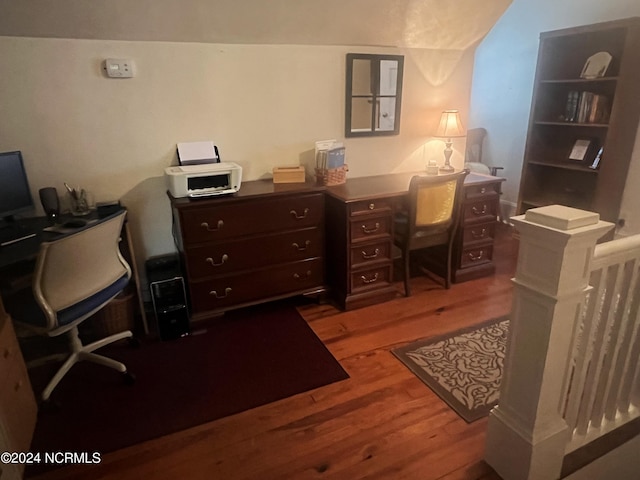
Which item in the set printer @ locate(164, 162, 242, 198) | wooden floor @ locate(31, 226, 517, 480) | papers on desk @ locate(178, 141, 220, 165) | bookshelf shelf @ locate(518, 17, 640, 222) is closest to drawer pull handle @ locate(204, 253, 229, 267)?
printer @ locate(164, 162, 242, 198)

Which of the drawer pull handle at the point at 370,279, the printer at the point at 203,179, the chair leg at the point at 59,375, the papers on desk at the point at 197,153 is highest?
the papers on desk at the point at 197,153

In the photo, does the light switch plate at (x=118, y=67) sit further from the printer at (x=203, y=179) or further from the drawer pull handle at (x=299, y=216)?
the drawer pull handle at (x=299, y=216)

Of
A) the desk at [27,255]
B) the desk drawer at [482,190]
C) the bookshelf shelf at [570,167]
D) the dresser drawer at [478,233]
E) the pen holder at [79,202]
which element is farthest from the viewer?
the bookshelf shelf at [570,167]

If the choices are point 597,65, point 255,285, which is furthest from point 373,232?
point 597,65

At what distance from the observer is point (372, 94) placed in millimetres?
3217

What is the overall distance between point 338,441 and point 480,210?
6.88 feet

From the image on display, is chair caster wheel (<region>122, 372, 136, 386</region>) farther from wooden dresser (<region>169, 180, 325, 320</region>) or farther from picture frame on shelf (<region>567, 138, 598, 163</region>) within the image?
picture frame on shelf (<region>567, 138, 598, 163</region>)

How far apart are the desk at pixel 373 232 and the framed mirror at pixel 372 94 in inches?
16.6

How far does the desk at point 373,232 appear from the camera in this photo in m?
2.75

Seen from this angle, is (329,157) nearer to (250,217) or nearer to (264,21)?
(250,217)

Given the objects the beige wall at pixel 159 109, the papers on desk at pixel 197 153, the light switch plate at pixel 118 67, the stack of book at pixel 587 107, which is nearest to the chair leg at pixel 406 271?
the beige wall at pixel 159 109

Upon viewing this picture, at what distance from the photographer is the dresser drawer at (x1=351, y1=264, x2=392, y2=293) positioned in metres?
2.87

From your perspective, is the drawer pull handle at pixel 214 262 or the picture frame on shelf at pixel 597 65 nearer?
the drawer pull handle at pixel 214 262

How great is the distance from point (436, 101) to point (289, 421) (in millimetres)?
2743
